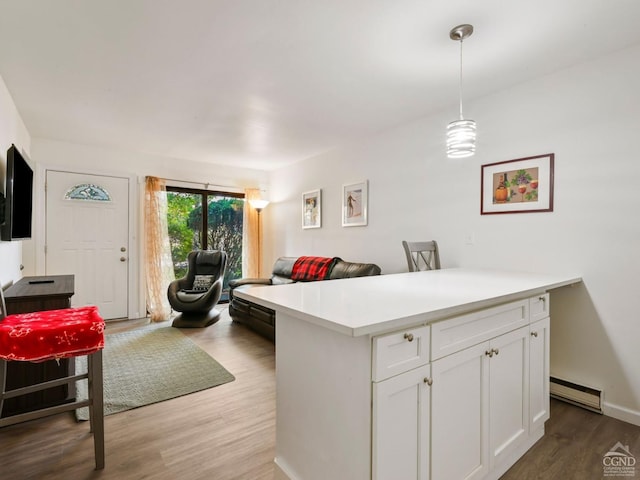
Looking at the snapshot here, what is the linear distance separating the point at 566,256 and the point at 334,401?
6.85 feet

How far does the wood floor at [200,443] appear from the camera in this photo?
5.24ft

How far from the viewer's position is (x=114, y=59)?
2209mm

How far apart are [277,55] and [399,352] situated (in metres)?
2.00

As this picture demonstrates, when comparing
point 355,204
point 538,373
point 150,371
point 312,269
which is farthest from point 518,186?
point 150,371

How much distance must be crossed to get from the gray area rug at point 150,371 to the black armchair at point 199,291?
1.60 feet

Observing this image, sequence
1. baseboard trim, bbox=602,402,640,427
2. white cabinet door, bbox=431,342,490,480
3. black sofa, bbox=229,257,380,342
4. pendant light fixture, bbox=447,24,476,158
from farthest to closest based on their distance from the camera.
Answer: black sofa, bbox=229,257,380,342 → baseboard trim, bbox=602,402,640,427 → pendant light fixture, bbox=447,24,476,158 → white cabinet door, bbox=431,342,490,480

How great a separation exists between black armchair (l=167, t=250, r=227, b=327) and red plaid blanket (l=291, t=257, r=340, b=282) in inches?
42.0

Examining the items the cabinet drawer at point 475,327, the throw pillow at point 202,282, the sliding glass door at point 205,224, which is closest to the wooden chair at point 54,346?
the cabinet drawer at point 475,327

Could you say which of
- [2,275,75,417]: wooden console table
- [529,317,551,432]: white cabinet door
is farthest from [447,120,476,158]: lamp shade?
[2,275,75,417]: wooden console table

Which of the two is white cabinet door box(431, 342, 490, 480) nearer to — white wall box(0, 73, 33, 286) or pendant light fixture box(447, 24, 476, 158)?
pendant light fixture box(447, 24, 476, 158)

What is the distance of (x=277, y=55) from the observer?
2.16 metres

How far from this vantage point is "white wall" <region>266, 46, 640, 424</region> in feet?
6.81

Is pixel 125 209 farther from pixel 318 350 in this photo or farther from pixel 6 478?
pixel 318 350

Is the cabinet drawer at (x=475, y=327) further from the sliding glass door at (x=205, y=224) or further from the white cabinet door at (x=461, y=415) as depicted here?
the sliding glass door at (x=205, y=224)
